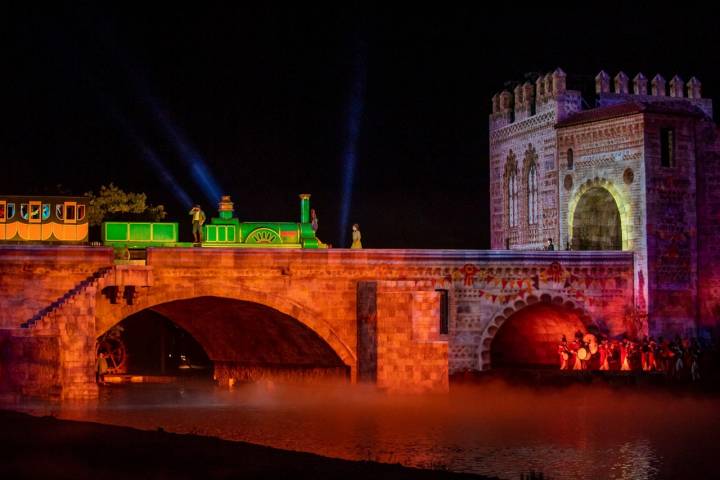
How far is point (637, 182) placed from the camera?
58969 mm

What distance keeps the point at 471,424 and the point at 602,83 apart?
2743 centimetres

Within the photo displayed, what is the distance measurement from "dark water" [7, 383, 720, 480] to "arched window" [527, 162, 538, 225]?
16.2m

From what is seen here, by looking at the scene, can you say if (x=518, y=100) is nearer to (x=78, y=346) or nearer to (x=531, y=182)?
(x=531, y=182)

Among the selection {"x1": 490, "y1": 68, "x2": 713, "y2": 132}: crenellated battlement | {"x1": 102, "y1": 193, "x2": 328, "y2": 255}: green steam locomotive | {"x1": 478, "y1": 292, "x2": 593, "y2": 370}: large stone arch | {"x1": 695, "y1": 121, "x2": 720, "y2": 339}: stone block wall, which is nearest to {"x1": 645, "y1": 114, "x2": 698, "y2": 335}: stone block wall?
{"x1": 695, "y1": 121, "x2": 720, "y2": 339}: stone block wall

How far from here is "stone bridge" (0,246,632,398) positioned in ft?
151

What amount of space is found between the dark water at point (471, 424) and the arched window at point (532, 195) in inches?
639

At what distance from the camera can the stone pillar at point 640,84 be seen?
2623 inches

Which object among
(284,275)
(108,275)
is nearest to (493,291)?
(284,275)

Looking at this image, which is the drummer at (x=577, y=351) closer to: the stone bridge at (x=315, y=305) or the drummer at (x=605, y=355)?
the drummer at (x=605, y=355)

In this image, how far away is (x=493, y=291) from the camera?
55.4 meters

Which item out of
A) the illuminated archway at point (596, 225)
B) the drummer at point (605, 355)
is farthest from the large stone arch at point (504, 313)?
the illuminated archway at point (596, 225)

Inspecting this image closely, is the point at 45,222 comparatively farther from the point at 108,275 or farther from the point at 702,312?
the point at 702,312

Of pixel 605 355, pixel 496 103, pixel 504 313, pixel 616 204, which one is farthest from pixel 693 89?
pixel 504 313

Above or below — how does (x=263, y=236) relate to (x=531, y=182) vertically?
below
